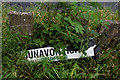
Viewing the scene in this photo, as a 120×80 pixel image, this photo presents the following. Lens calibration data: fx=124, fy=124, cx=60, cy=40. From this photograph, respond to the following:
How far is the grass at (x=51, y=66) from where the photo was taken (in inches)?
76.1

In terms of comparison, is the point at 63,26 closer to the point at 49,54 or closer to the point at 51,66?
the point at 49,54

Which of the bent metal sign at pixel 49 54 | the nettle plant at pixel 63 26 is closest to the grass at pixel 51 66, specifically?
the bent metal sign at pixel 49 54

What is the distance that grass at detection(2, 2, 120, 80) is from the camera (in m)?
1.93

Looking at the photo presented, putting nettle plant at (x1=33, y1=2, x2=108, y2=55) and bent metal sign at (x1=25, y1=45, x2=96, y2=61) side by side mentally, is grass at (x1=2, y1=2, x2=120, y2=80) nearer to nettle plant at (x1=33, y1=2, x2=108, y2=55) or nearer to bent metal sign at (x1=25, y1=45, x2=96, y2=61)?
bent metal sign at (x1=25, y1=45, x2=96, y2=61)

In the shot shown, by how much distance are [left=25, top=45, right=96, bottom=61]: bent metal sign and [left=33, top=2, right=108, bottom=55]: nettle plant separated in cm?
8

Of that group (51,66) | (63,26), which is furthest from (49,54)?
(63,26)

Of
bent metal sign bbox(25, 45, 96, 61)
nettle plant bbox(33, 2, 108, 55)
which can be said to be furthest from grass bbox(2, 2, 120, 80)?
nettle plant bbox(33, 2, 108, 55)

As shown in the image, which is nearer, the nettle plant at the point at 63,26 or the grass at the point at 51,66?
the grass at the point at 51,66

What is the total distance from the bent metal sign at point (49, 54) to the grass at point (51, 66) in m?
0.07

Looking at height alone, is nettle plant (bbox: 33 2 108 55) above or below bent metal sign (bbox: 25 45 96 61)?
above

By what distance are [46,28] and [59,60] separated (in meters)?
0.60

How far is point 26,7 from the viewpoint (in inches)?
123

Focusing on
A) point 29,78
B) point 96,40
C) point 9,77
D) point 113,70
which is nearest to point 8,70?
point 9,77

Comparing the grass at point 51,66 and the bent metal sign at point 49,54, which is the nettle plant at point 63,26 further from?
the grass at point 51,66
